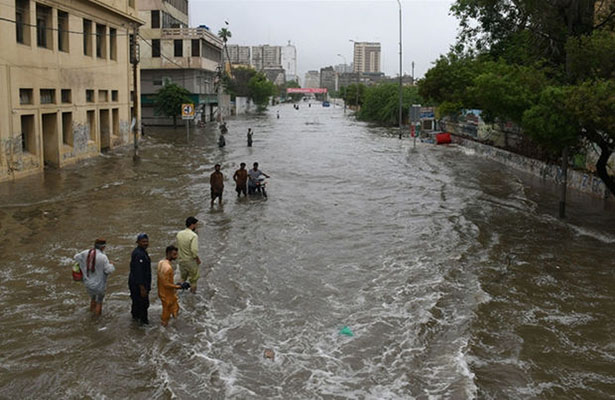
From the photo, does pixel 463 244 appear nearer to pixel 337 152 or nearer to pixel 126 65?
pixel 337 152

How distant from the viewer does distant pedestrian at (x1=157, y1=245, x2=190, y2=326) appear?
32.0 ft

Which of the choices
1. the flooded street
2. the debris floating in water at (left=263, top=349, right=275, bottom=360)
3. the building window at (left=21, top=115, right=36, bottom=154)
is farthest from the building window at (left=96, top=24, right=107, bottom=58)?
the debris floating in water at (left=263, top=349, right=275, bottom=360)

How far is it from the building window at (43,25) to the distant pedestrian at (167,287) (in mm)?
21681

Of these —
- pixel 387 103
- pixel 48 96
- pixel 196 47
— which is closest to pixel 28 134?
pixel 48 96

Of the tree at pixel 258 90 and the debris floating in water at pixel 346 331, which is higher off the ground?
the tree at pixel 258 90

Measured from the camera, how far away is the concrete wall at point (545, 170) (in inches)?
926

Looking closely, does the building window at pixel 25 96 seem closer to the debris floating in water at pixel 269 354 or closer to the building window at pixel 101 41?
the building window at pixel 101 41

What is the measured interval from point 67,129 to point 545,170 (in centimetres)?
2349

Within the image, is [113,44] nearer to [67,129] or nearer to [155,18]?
[67,129]

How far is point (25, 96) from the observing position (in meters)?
26.3

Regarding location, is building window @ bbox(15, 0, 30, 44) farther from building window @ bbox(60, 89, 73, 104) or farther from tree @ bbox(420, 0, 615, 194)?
tree @ bbox(420, 0, 615, 194)

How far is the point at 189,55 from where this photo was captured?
67375 millimetres

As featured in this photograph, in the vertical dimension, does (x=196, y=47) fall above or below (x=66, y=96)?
above

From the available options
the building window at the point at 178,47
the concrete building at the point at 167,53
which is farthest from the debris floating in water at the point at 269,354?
the building window at the point at 178,47
